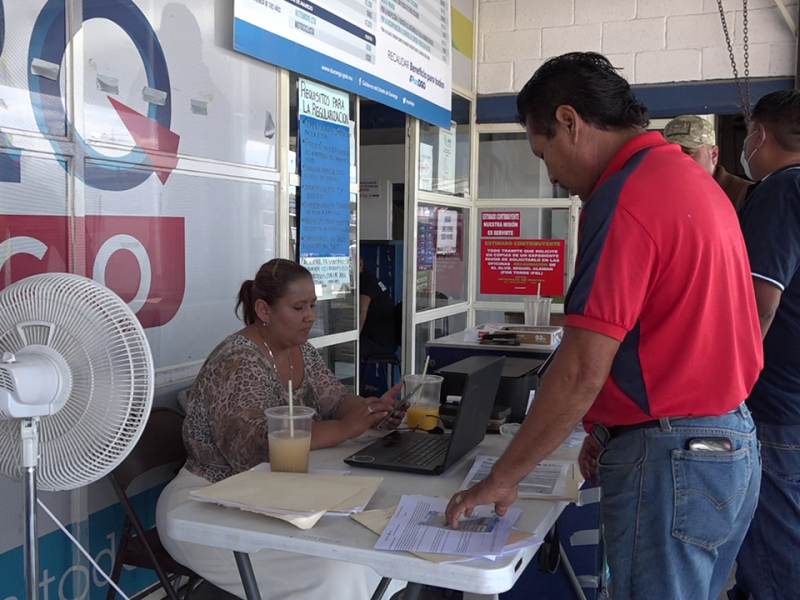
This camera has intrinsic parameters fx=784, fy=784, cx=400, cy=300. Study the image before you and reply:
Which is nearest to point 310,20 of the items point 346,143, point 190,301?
point 346,143

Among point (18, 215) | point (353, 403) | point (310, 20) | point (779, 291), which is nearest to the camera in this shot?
point (779, 291)

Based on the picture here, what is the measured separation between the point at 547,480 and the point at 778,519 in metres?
0.70

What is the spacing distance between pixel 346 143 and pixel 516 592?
2091 mm

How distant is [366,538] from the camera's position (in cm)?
130

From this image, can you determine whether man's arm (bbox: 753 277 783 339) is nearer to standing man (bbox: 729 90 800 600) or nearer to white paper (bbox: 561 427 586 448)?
standing man (bbox: 729 90 800 600)

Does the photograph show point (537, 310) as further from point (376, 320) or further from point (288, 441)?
point (288, 441)

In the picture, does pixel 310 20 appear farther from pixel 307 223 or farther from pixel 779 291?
pixel 779 291

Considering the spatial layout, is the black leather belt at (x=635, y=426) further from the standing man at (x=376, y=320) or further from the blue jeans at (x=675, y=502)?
the standing man at (x=376, y=320)

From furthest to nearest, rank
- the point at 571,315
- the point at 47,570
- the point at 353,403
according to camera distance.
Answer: the point at 353,403
the point at 47,570
the point at 571,315

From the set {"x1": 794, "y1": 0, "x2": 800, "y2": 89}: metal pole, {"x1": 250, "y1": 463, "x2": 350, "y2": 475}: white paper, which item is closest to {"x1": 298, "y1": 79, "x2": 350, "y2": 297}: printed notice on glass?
{"x1": 250, "y1": 463, "x2": 350, "y2": 475}: white paper

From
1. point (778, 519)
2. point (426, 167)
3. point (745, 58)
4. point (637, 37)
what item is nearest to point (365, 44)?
point (426, 167)

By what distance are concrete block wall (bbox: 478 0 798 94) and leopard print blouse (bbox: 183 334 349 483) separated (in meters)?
3.45

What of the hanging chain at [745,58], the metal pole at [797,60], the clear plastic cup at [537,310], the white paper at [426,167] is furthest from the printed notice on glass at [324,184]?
the metal pole at [797,60]

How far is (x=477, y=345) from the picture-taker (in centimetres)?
328
